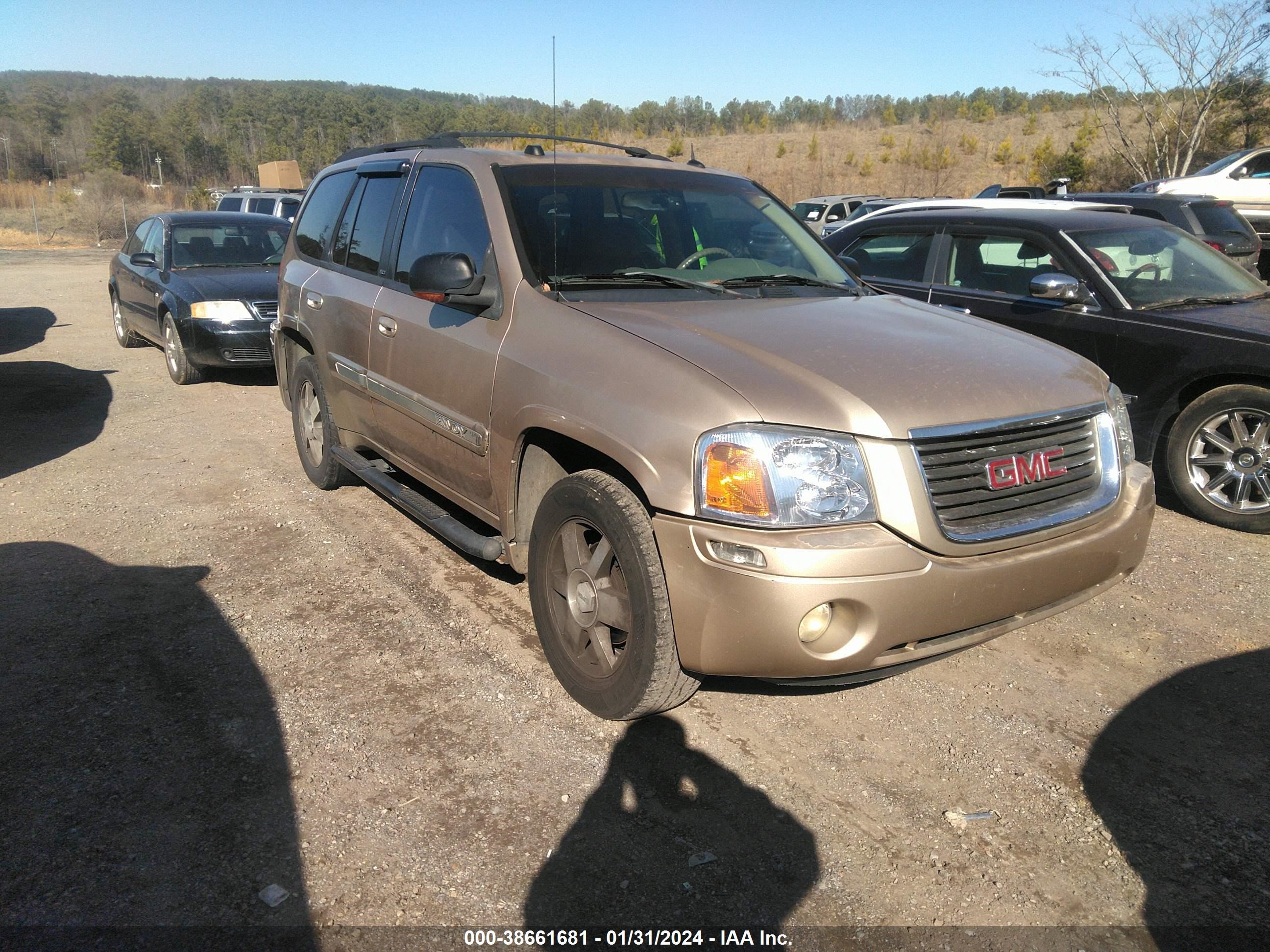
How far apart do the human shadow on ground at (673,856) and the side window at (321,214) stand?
11.8ft

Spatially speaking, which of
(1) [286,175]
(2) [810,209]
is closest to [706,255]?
(2) [810,209]

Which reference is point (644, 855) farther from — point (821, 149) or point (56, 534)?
point (821, 149)

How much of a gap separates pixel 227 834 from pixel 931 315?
121 inches

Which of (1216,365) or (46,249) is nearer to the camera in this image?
(1216,365)

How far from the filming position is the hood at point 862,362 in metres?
2.74

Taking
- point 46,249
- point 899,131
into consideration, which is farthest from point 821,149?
point 46,249

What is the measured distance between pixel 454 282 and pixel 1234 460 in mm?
4384

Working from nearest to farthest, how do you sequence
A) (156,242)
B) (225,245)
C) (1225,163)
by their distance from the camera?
(225,245)
(156,242)
(1225,163)

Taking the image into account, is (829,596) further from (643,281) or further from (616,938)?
(643,281)

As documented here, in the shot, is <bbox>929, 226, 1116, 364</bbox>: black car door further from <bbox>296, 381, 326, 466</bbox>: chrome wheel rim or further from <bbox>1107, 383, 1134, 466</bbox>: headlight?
<bbox>296, 381, 326, 466</bbox>: chrome wheel rim

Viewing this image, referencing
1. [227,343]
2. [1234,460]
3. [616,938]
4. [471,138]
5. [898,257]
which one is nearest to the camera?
[616,938]

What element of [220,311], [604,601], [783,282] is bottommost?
[604,601]

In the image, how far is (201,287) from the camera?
895 centimetres

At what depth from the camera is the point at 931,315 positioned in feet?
12.3
